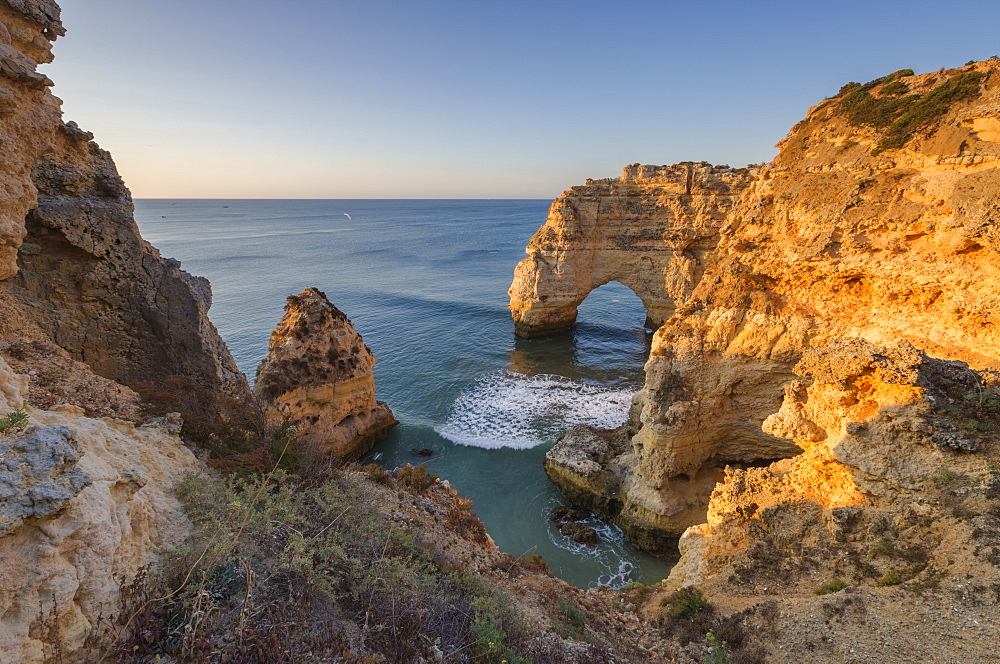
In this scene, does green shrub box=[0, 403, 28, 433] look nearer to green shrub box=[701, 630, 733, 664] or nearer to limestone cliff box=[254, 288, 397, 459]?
green shrub box=[701, 630, 733, 664]

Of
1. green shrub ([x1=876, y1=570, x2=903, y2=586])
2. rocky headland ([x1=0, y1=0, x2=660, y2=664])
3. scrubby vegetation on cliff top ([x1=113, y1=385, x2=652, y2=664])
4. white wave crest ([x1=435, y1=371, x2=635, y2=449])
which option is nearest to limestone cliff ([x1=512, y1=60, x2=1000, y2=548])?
green shrub ([x1=876, y1=570, x2=903, y2=586])

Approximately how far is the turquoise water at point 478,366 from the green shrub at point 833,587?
5.91 meters

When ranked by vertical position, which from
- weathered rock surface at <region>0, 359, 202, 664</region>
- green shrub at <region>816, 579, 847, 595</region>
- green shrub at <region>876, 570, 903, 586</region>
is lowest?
green shrub at <region>816, 579, 847, 595</region>

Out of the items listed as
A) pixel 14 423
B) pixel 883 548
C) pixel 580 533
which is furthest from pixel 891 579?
pixel 14 423

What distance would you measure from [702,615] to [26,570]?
761 cm

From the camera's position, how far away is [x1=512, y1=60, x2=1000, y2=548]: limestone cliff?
30.2ft

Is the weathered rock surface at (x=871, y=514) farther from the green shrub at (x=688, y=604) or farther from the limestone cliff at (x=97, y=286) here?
the limestone cliff at (x=97, y=286)

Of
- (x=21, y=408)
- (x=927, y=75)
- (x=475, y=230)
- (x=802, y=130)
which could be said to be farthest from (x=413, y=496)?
(x=475, y=230)

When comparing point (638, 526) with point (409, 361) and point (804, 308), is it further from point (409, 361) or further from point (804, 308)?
point (409, 361)

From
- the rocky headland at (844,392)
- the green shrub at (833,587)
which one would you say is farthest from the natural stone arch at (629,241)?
the green shrub at (833,587)

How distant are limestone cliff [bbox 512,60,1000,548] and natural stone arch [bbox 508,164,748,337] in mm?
16847

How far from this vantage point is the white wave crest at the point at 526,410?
19328 mm

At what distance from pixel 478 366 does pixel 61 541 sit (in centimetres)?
2453

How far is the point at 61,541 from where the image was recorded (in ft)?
10.4
